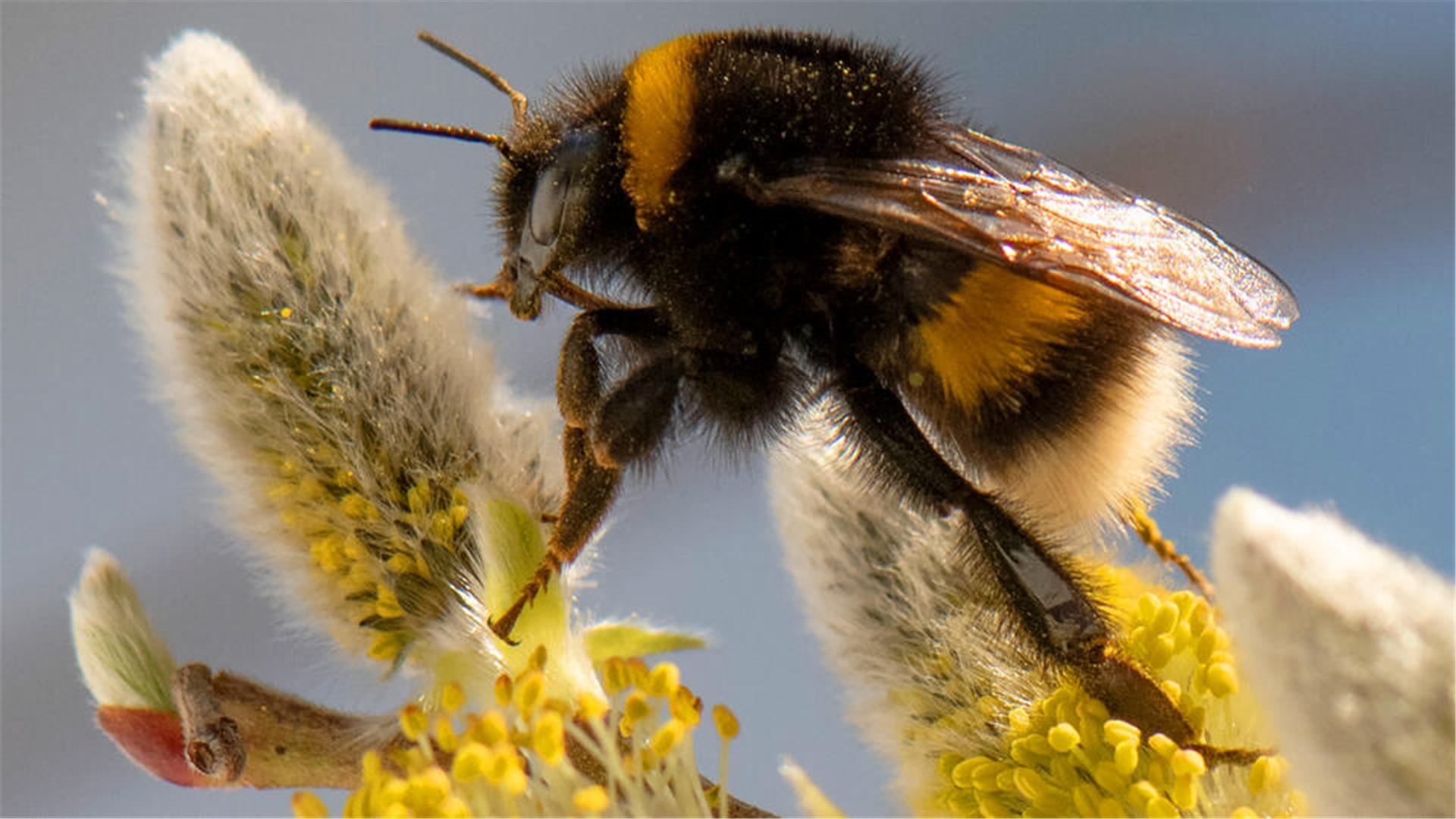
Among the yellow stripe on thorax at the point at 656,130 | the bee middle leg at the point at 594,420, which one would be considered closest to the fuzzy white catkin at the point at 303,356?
the bee middle leg at the point at 594,420

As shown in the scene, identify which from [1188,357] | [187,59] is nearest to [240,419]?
[187,59]

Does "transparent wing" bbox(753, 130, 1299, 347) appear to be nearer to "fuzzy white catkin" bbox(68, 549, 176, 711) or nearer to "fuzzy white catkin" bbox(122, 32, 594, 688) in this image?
"fuzzy white catkin" bbox(122, 32, 594, 688)

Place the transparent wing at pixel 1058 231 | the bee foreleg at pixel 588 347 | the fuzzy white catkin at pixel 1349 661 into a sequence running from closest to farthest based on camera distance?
the fuzzy white catkin at pixel 1349 661 → the transparent wing at pixel 1058 231 → the bee foreleg at pixel 588 347

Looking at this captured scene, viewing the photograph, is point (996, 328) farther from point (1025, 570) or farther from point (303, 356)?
point (303, 356)

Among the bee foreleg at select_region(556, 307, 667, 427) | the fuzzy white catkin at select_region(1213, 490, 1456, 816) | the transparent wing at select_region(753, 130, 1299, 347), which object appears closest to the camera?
the fuzzy white catkin at select_region(1213, 490, 1456, 816)

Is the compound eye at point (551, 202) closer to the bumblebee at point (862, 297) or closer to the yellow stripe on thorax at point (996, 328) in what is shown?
the bumblebee at point (862, 297)

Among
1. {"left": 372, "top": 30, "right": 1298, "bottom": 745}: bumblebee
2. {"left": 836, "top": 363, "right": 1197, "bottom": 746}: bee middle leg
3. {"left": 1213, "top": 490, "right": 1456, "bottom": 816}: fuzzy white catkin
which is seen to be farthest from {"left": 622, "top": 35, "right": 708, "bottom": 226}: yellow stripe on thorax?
{"left": 1213, "top": 490, "right": 1456, "bottom": 816}: fuzzy white catkin
